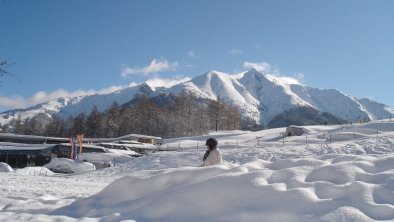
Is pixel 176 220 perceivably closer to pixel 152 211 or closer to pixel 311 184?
pixel 152 211

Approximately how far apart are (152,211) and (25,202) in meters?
3.20

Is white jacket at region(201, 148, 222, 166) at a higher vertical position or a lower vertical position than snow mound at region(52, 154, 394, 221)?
higher

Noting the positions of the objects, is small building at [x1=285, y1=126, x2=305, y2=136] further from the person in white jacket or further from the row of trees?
the person in white jacket

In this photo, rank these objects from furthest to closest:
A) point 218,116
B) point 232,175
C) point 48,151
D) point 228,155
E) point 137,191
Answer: point 218,116 < point 48,151 < point 228,155 < point 137,191 < point 232,175

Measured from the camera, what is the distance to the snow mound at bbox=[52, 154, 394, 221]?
18.5 ft

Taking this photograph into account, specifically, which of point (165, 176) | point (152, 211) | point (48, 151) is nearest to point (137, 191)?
point (165, 176)

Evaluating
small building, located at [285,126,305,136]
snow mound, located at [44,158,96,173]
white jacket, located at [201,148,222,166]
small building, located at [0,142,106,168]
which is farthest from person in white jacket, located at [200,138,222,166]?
small building, located at [285,126,305,136]

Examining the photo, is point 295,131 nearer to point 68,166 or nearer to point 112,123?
point 68,166

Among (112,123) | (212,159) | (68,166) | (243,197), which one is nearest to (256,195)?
(243,197)

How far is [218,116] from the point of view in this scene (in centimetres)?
10700

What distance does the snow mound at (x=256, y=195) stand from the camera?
5.63 metres

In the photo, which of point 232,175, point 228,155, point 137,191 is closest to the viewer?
point 232,175

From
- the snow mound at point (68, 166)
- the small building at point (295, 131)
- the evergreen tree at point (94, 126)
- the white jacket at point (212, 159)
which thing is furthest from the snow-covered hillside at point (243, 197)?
the evergreen tree at point (94, 126)

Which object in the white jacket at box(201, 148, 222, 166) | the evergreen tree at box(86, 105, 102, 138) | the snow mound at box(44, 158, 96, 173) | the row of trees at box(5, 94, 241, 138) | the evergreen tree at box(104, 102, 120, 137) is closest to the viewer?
the white jacket at box(201, 148, 222, 166)
